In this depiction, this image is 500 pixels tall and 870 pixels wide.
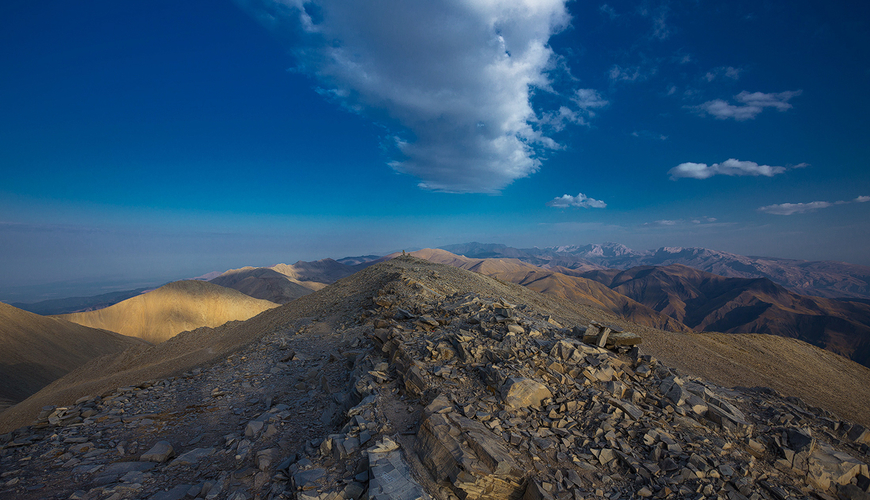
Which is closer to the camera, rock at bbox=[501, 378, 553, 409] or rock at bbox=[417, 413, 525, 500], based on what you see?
rock at bbox=[417, 413, 525, 500]

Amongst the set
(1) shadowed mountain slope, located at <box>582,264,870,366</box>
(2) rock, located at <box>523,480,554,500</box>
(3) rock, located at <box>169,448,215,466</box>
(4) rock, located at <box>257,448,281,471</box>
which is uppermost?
(2) rock, located at <box>523,480,554,500</box>

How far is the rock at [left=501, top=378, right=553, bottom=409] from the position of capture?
7.24 m

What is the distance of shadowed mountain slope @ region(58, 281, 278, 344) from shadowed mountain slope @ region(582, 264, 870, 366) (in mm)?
174509

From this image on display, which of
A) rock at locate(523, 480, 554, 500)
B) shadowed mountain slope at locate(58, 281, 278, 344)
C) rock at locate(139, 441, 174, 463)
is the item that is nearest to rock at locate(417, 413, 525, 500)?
rock at locate(523, 480, 554, 500)

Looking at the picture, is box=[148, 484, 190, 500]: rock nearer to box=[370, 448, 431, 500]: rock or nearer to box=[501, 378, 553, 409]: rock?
box=[370, 448, 431, 500]: rock

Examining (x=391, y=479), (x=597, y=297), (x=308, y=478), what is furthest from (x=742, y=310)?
(x=308, y=478)

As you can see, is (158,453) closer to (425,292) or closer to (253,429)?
(253,429)

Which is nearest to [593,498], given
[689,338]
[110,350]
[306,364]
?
[306,364]

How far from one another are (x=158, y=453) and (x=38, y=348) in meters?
62.2

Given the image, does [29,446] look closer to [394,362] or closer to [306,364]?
[306,364]

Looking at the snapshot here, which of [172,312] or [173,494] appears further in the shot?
[172,312]

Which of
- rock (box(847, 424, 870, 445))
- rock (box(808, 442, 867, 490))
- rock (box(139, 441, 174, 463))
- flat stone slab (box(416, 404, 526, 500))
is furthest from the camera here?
rock (box(139, 441, 174, 463))

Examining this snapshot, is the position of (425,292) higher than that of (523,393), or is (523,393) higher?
(425,292)

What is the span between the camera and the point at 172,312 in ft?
232
